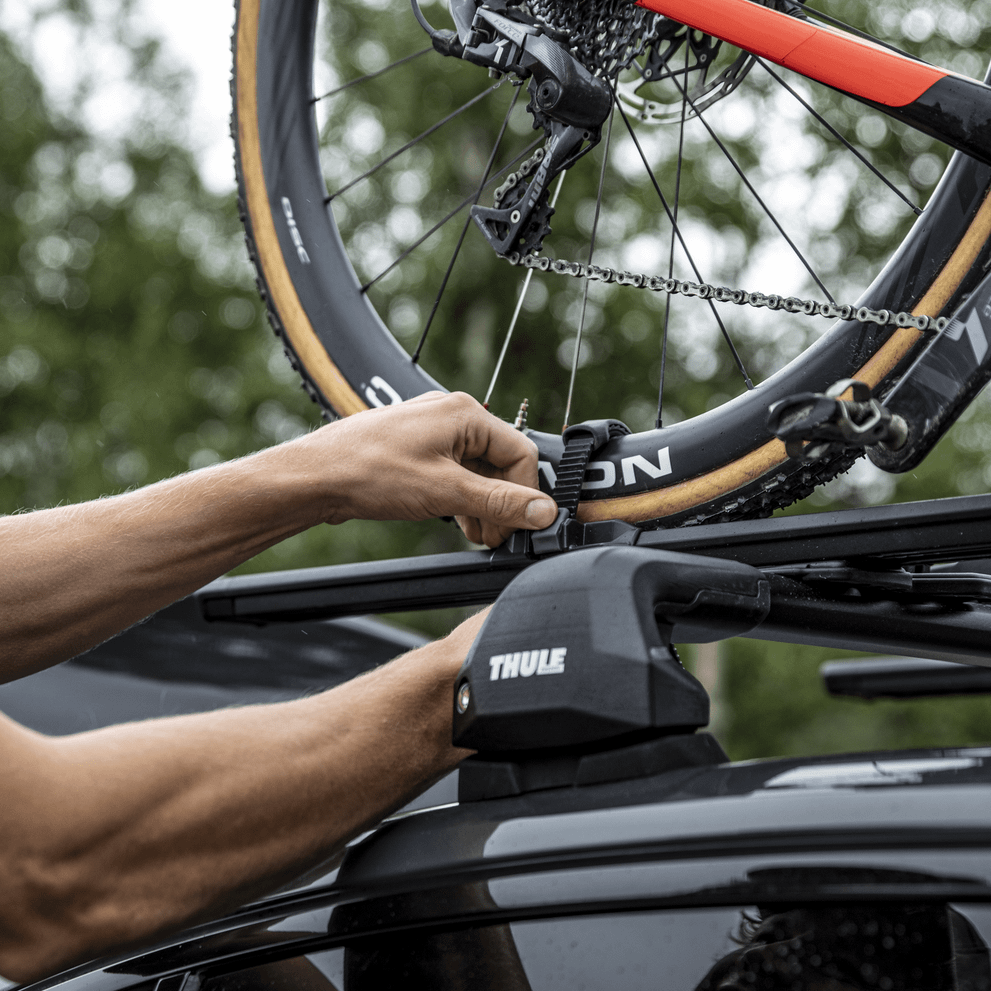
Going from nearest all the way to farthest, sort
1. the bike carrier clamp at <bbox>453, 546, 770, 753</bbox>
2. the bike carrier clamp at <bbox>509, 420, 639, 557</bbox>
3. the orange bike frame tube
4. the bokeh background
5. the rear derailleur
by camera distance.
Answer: the bike carrier clamp at <bbox>453, 546, 770, 753</bbox>
the orange bike frame tube
the bike carrier clamp at <bbox>509, 420, 639, 557</bbox>
the rear derailleur
the bokeh background

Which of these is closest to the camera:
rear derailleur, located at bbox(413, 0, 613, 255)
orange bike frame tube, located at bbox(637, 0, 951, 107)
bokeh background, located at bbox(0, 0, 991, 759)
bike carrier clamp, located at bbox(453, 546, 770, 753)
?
bike carrier clamp, located at bbox(453, 546, 770, 753)

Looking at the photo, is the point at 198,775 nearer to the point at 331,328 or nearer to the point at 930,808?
the point at 930,808

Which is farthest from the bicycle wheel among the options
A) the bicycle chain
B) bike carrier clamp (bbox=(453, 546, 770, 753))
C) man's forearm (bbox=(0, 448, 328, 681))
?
bike carrier clamp (bbox=(453, 546, 770, 753))

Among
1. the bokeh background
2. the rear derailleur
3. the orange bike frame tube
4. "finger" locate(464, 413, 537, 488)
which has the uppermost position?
the bokeh background

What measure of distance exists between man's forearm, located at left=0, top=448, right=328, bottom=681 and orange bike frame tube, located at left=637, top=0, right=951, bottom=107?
2.44 ft

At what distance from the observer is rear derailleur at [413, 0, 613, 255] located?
1.55 m

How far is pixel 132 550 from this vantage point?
5.11 feet

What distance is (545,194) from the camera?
165cm

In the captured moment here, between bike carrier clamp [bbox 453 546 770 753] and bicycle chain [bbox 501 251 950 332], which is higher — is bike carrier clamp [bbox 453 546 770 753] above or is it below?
below

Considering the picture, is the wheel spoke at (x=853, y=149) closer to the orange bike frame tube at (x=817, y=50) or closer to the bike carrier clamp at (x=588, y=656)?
the orange bike frame tube at (x=817, y=50)

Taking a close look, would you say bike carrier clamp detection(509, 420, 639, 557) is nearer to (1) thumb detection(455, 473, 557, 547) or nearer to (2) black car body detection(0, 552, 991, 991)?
(1) thumb detection(455, 473, 557, 547)

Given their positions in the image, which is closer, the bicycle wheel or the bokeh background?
the bicycle wheel

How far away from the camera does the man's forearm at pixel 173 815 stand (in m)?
0.93

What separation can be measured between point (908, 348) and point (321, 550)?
799 centimetres
